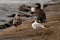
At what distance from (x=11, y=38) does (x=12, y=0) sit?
34479mm

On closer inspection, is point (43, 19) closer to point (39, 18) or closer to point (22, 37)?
point (39, 18)

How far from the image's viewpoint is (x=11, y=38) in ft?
34.3

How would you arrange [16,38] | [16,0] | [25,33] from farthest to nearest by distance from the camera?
[16,0] → [25,33] → [16,38]

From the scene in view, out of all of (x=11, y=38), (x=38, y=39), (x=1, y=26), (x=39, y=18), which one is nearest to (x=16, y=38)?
(x=11, y=38)

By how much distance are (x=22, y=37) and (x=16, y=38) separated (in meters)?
0.27

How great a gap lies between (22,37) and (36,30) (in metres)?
1.12

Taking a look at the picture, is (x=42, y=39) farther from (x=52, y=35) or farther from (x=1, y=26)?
(x=1, y=26)

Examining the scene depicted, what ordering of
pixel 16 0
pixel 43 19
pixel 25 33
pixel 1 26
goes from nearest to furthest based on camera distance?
pixel 25 33 → pixel 43 19 → pixel 1 26 → pixel 16 0

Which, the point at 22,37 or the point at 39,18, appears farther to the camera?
the point at 39,18

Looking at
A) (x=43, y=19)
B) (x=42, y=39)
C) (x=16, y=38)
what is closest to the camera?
(x=42, y=39)

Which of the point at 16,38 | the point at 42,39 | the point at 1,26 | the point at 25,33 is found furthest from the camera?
the point at 1,26

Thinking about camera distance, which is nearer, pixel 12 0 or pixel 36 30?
pixel 36 30

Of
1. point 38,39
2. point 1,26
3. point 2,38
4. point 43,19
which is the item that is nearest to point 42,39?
point 38,39

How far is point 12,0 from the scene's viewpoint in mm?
44594
